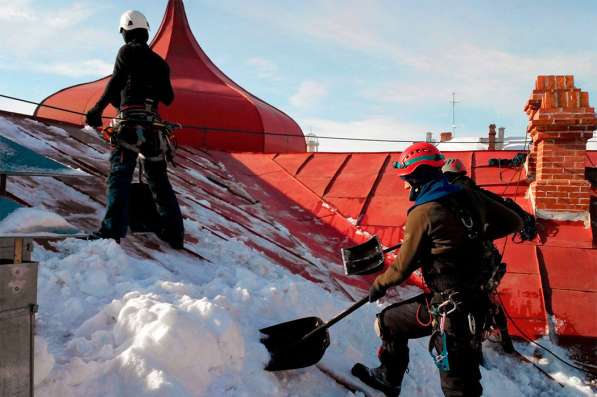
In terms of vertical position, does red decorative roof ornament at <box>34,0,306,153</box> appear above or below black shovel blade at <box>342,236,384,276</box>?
above

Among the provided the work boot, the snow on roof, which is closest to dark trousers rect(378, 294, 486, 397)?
the work boot

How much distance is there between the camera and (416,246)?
263 cm

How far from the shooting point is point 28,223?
161cm

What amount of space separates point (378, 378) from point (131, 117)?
2.57m

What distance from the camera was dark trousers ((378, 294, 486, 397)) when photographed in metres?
2.61

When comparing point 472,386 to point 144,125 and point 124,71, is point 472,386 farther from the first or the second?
point 124,71

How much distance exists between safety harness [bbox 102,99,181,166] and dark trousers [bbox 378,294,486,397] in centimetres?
218

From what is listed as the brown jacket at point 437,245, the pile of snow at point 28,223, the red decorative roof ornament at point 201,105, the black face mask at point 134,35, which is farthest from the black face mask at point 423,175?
the red decorative roof ornament at point 201,105

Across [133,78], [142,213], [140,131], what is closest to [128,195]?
[142,213]

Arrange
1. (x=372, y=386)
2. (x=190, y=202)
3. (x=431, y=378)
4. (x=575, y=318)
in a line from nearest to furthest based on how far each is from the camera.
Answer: (x=372, y=386) → (x=431, y=378) → (x=575, y=318) → (x=190, y=202)

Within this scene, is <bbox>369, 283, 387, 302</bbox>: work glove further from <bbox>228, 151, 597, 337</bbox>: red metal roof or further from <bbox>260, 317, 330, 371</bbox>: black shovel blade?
<bbox>228, 151, 597, 337</bbox>: red metal roof

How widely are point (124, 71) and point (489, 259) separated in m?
2.90

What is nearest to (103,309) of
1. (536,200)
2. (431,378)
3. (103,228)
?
(103,228)

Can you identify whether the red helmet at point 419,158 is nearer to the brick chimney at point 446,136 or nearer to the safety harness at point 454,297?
the safety harness at point 454,297
